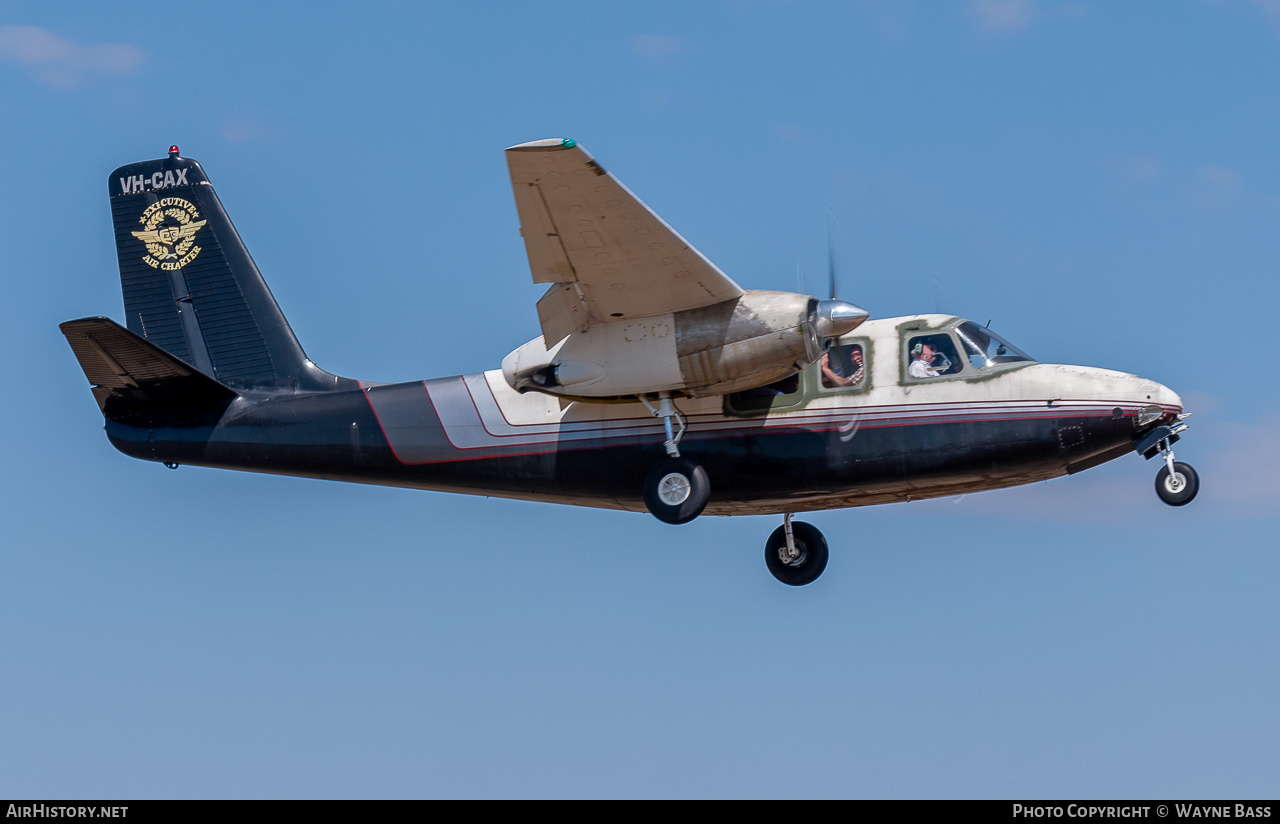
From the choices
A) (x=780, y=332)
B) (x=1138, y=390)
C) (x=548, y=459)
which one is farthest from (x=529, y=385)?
(x=1138, y=390)

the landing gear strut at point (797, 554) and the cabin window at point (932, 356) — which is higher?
the cabin window at point (932, 356)

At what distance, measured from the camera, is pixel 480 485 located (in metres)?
22.4

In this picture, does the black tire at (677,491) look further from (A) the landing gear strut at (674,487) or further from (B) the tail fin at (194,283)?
(B) the tail fin at (194,283)

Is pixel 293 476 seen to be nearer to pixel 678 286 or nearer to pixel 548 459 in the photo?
pixel 548 459

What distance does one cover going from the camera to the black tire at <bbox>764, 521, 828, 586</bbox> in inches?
904

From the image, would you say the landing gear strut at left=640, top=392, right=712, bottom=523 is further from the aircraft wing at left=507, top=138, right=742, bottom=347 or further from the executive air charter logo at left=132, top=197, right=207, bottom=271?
the executive air charter logo at left=132, top=197, right=207, bottom=271

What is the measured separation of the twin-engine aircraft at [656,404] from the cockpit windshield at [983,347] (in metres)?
0.03

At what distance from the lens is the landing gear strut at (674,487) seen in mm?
20625

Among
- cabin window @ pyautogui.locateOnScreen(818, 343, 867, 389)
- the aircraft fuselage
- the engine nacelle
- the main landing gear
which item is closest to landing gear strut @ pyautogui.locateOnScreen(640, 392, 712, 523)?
the aircraft fuselage

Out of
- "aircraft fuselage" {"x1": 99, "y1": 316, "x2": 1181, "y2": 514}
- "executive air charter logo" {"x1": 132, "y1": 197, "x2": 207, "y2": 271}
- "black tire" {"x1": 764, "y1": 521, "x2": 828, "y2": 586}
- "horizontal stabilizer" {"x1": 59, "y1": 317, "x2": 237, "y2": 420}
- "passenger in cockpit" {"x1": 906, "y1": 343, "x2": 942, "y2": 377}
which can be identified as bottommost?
"black tire" {"x1": 764, "y1": 521, "x2": 828, "y2": 586}

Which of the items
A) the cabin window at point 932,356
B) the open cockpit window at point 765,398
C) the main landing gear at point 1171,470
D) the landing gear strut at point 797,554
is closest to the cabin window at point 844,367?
the open cockpit window at point 765,398

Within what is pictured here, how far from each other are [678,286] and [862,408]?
120 inches

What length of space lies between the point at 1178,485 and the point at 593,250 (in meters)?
7.87

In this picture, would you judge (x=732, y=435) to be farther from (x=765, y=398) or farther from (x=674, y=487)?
(x=674, y=487)
